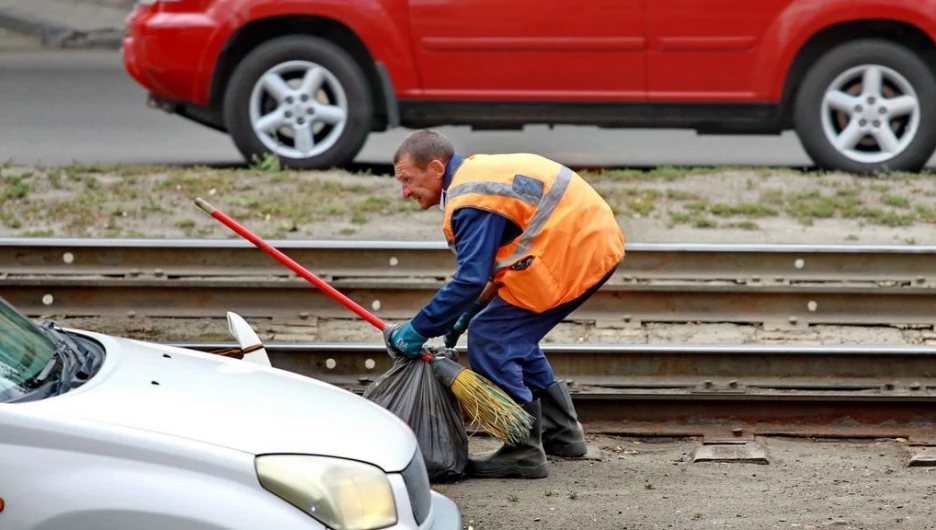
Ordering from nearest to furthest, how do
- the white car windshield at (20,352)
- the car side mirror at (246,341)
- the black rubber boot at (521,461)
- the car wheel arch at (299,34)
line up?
the white car windshield at (20,352)
the car side mirror at (246,341)
the black rubber boot at (521,461)
the car wheel arch at (299,34)

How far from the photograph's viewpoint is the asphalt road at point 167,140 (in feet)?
40.0

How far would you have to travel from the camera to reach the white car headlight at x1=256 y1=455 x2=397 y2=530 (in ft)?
12.4

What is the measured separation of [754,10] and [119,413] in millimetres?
7173

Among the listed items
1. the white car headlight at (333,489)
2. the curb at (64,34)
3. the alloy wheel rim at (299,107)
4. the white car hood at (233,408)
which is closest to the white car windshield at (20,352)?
the white car hood at (233,408)

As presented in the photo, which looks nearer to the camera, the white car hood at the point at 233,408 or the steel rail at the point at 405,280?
the white car hood at the point at 233,408

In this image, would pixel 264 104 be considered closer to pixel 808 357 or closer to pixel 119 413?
pixel 808 357

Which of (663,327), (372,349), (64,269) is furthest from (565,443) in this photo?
(64,269)

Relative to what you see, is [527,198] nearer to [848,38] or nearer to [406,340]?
[406,340]

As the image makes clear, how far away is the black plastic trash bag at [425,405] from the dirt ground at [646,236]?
14 cm

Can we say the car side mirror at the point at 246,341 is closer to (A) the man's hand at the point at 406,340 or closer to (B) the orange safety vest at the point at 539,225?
(A) the man's hand at the point at 406,340

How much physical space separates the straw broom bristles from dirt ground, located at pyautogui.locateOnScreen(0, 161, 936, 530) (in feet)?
0.76

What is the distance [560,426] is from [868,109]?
200 inches

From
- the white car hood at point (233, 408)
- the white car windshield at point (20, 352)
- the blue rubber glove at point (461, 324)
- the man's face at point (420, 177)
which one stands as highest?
the man's face at point (420, 177)

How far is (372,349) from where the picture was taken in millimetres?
6691
